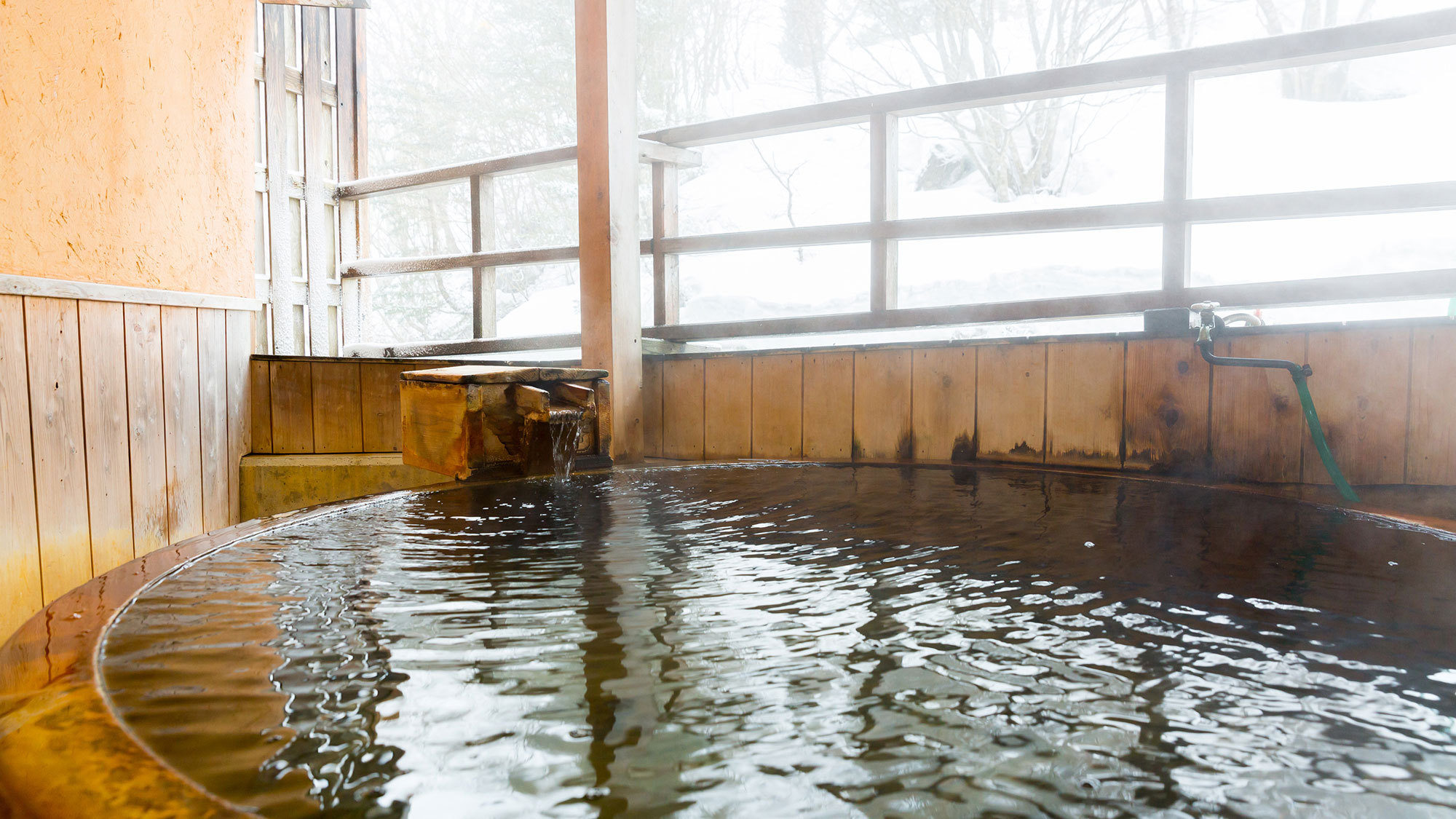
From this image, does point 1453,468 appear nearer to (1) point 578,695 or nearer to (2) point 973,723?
(2) point 973,723

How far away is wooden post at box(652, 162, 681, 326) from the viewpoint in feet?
11.1

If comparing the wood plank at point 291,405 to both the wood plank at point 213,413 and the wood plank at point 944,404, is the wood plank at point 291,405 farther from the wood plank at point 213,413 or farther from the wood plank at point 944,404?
the wood plank at point 944,404

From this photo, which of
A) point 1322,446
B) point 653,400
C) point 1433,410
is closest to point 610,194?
point 653,400

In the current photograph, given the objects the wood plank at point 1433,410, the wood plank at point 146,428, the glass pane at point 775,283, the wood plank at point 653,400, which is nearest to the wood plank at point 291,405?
the wood plank at point 146,428

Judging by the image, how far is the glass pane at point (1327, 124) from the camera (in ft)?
20.5

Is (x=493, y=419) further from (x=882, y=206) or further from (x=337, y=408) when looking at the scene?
(x=882, y=206)

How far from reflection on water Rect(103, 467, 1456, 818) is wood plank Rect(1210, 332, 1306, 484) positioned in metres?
1.02

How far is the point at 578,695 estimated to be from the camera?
2.09ft

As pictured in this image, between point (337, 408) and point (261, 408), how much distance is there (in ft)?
0.87

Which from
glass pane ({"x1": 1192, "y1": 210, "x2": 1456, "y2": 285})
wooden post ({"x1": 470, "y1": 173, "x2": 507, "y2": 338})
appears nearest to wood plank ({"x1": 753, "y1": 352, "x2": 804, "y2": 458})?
wooden post ({"x1": 470, "y1": 173, "x2": 507, "y2": 338})

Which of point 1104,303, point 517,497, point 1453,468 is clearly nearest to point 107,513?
point 517,497

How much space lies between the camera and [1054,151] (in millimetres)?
7449

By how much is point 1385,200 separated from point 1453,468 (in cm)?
75

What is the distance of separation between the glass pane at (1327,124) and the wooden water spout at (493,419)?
5968 mm
